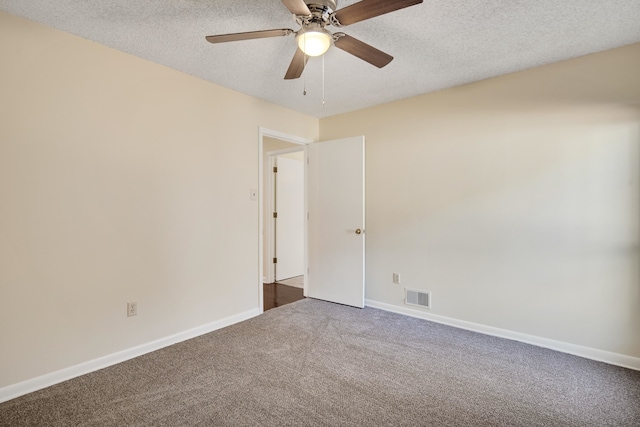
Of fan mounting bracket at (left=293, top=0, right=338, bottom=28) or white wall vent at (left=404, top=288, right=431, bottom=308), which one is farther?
white wall vent at (left=404, top=288, right=431, bottom=308)

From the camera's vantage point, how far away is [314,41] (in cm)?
177

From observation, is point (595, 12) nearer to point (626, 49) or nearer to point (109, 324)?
point (626, 49)

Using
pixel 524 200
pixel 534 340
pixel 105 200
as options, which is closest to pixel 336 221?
pixel 524 200

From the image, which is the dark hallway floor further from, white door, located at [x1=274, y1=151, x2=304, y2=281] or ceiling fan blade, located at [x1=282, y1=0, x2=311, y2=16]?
ceiling fan blade, located at [x1=282, y1=0, x2=311, y2=16]

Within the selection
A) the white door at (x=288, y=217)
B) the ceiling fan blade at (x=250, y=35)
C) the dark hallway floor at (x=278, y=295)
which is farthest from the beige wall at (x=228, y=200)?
the white door at (x=288, y=217)

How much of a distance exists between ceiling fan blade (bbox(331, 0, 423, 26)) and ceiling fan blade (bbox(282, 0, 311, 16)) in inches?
6.3

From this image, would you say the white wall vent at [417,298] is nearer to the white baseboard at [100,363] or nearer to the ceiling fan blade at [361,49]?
the white baseboard at [100,363]

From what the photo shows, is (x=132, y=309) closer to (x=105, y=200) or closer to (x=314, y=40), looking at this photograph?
(x=105, y=200)

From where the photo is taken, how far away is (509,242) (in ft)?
9.52

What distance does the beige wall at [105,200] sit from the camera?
2029 mm

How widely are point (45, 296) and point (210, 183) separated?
1487mm

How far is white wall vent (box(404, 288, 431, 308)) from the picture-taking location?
3.40 metres

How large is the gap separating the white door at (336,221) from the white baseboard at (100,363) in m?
1.29

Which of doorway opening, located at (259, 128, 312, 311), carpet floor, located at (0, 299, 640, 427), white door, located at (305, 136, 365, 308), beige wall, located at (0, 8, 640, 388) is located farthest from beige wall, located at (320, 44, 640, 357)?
doorway opening, located at (259, 128, 312, 311)
